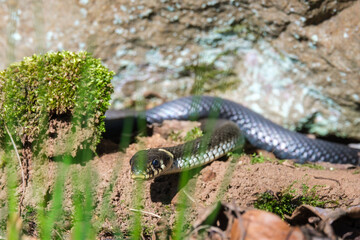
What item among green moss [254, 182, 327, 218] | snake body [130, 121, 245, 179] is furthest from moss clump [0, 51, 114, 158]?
green moss [254, 182, 327, 218]

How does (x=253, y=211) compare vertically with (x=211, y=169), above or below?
below

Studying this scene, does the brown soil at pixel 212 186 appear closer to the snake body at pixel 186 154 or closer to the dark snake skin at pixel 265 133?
the snake body at pixel 186 154

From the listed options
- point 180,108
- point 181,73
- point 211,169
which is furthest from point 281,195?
point 181,73

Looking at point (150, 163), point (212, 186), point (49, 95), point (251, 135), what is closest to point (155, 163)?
point (150, 163)

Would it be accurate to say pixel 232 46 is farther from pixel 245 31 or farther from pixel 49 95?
pixel 49 95

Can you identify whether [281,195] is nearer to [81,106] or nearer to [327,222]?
[327,222]

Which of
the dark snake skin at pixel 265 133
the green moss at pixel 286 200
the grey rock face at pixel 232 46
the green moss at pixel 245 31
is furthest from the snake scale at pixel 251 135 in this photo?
the green moss at pixel 245 31
